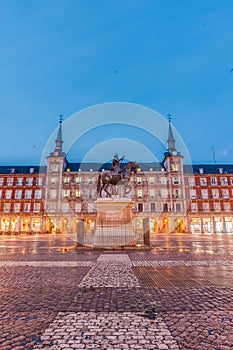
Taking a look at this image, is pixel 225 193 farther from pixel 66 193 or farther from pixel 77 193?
pixel 66 193

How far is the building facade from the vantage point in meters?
45.4

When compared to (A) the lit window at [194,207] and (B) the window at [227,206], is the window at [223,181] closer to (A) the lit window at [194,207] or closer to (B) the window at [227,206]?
(B) the window at [227,206]

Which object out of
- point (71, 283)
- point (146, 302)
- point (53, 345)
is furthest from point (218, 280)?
point (53, 345)

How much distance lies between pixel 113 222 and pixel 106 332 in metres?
11.0

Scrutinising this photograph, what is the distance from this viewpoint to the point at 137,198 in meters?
46.9

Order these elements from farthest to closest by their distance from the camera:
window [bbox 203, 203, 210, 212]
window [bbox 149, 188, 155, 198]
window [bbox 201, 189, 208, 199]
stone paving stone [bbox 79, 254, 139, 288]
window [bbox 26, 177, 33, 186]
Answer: window [bbox 26, 177, 33, 186], window [bbox 149, 188, 155, 198], window [bbox 201, 189, 208, 199], window [bbox 203, 203, 210, 212], stone paving stone [bbox 79, 254, 139, 288]

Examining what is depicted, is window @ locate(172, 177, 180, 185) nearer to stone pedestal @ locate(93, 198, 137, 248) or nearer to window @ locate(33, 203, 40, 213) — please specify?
window @ locate(33, 203, 40, 213)

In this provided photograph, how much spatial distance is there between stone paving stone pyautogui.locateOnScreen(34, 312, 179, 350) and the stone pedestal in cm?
980

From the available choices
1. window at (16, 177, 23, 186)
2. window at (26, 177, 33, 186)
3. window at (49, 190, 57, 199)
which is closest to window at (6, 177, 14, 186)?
window at (16, 177, 23, 186)

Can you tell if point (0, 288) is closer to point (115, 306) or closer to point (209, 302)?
point (115, 306)

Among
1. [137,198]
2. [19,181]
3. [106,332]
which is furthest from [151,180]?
[106,332]

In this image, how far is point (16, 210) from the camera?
4703 centimetres

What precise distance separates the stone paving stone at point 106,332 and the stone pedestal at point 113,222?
9.80m

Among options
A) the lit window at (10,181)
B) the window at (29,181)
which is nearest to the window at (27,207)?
the window at (29,181)
